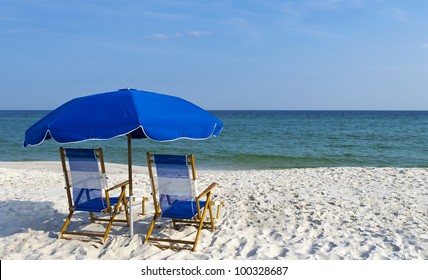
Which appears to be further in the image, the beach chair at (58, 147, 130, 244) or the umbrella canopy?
the beach chair at (58, 147, 130, 244)

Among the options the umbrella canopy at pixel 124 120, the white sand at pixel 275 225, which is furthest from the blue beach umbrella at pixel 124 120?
the white sand at pixel 275 225

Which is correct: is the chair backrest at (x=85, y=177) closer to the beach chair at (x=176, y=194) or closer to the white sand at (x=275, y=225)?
the white sand at (x=275, y=225)

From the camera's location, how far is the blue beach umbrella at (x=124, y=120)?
397cm

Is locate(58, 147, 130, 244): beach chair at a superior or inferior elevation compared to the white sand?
superior

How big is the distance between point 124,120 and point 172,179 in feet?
3.51

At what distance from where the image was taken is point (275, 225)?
547cm

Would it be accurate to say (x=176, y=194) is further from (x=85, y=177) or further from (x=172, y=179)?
(x=85, y=177)

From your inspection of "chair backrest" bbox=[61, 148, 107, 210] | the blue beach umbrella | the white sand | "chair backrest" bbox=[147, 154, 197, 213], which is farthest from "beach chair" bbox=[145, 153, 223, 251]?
"chair backrest" bbox=[61, 148, 107, 210]

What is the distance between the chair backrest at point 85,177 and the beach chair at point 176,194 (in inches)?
26.5

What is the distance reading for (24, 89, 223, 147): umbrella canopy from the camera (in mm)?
3973

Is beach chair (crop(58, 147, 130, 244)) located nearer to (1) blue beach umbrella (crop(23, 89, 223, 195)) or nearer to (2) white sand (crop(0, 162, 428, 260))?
(2) white sand (crop(0, 162, 428, 260))

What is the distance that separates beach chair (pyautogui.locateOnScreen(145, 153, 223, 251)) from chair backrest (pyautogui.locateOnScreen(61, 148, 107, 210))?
0.67m

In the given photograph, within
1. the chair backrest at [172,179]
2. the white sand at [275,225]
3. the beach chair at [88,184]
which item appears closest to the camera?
the white sand at [275,225]

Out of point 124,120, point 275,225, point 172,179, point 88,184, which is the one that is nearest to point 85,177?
point 88,184
